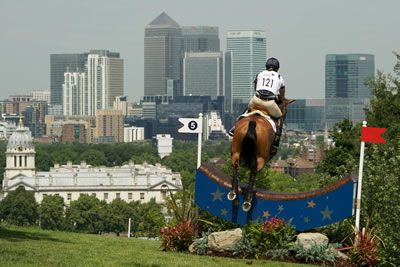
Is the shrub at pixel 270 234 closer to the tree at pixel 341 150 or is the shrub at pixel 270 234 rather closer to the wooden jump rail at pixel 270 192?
the wooden jump rail at pixel 270 192

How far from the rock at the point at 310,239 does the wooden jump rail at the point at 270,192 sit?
82cm

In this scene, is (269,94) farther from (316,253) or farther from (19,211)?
(19,211)

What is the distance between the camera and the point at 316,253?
23203mm

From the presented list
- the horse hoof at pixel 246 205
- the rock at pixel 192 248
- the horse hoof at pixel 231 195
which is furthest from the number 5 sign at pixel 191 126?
the rock at pixel 192 248

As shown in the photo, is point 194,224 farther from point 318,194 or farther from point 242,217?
point 318,194

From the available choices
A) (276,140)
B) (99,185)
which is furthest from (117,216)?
(276,140)

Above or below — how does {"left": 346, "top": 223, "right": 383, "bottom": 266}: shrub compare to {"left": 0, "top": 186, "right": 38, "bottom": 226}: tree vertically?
above

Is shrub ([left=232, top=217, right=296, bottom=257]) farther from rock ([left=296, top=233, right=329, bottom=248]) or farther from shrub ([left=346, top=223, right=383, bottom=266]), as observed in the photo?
Answer: shrub ([left=346, top=223, right=383, bottom=266])

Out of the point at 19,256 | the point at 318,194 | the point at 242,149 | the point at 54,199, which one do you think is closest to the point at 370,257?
the point at 318,194

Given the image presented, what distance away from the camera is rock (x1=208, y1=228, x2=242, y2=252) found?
23.7m

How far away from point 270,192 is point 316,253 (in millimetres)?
1755

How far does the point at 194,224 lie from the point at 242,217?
1.34 meters

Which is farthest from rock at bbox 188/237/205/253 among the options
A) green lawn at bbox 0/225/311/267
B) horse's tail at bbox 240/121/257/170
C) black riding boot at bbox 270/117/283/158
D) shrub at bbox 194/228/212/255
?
black riding boot at bbox 270/117/283/158

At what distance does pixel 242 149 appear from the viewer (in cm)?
2278
